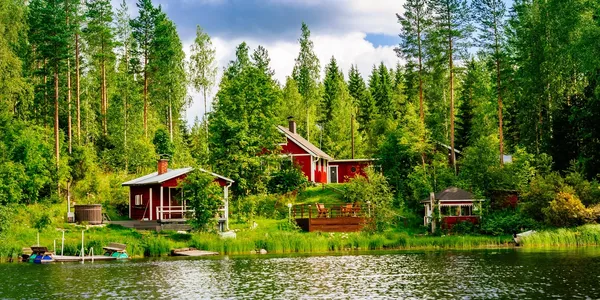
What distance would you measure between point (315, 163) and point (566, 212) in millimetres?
25646

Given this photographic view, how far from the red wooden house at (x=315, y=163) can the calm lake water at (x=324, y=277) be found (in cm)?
2464

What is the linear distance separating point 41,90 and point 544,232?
38497 mm

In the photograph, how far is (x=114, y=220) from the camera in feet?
158

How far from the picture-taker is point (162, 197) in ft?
152

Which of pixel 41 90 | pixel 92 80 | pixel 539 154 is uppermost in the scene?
pixel 92 80

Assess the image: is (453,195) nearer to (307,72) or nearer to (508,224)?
(508,224)

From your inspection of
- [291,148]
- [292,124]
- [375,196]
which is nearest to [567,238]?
[375,196]

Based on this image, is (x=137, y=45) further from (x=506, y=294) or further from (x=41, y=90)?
(x=506, y=294)

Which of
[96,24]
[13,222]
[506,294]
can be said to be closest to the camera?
[506,294]

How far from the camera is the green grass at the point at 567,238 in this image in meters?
40.4

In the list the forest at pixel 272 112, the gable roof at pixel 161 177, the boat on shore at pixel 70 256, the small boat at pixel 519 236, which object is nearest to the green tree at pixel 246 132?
the forest at pixel 272 112

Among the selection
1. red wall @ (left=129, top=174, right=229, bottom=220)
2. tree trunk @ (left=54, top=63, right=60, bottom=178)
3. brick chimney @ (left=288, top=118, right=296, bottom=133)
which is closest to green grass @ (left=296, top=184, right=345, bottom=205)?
red wall @ (left=129, top=174, right=229, bottom=220)

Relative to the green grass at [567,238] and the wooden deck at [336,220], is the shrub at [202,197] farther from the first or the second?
the green grass at [567,238]

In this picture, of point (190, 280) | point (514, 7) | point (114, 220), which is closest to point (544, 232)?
point (514, 7)
